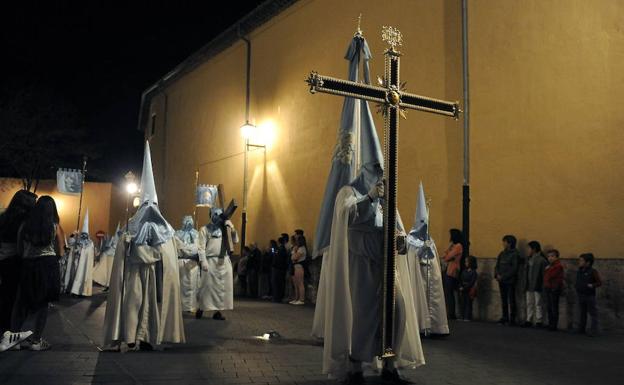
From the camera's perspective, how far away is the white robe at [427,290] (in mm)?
9180

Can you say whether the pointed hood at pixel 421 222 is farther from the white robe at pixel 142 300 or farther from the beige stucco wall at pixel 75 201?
the beige stucco wall at pixel 75 201

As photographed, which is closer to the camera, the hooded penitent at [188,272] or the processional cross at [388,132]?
the processional cross at [388,132]

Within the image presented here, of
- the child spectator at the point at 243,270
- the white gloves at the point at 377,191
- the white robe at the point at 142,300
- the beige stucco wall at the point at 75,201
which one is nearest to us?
the white gloves at the point at 377,191

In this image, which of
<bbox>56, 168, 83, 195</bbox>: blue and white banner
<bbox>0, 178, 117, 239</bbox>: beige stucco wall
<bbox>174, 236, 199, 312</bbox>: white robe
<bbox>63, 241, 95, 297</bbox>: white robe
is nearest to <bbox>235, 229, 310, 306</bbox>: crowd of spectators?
<bbox>174, 236, 199, 312</bbox>: white robe

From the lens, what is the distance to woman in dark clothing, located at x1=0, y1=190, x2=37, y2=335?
25.4 ft

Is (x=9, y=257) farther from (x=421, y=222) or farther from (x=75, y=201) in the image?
(x=75, y=201)

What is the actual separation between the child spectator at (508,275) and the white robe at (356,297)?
569 centimetres

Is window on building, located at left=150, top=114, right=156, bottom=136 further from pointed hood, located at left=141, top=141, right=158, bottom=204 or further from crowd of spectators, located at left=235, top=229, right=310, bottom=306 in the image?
pointed hood, located at left=141, top=141, right=158, bottom=204

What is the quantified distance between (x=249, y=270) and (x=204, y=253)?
719cm

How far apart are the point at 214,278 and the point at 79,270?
693cm

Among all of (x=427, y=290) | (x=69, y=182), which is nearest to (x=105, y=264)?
(x=69, y=182)

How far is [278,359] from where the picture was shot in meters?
7.35

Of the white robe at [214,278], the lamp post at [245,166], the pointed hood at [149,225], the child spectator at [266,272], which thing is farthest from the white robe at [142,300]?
the lamp post at [245,166]

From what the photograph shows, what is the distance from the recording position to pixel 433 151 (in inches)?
531
